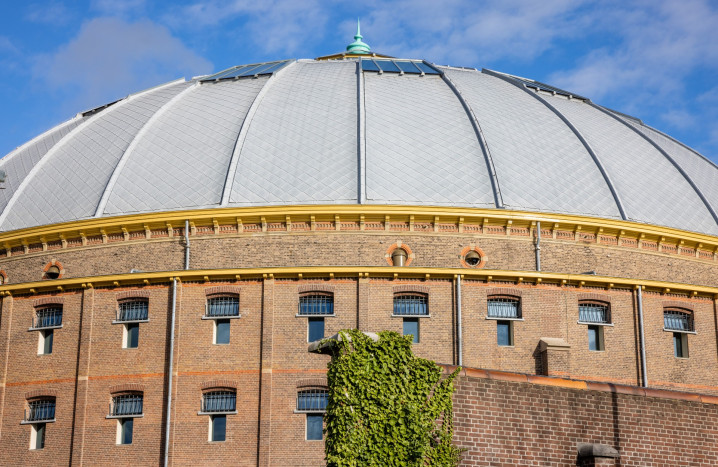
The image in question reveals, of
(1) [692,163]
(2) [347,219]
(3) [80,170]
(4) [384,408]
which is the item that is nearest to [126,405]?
(2) [347,219]

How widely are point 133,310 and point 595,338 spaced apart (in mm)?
17059

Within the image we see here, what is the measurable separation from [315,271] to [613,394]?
16858 millimetres

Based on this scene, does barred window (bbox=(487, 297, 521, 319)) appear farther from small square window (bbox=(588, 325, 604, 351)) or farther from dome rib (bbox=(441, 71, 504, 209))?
dome rib (bbox=(441, 71, 504, 209))

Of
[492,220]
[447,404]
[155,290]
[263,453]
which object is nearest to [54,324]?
[155,290]

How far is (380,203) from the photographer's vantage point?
3841cm

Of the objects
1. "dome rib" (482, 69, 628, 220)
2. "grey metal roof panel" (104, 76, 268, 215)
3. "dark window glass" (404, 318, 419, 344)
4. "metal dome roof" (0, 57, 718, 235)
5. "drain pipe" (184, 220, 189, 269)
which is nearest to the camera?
"dark window glass" (404, 318, 419, 344)

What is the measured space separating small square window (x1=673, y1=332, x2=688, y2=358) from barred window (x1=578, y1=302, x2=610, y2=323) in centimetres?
309

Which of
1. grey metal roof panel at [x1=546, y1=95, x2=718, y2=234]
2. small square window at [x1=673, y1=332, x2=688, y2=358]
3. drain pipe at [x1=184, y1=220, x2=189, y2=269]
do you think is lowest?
small square window at [x1=673, y1=332, x2=688, y2=358]

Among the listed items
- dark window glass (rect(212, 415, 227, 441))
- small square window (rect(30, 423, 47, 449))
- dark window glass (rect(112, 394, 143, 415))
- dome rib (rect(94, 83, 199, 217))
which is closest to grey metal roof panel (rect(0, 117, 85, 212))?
dome rib (rect(94, 83, 199, 217))

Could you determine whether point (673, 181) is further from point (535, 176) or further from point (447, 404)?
point (447, 404)

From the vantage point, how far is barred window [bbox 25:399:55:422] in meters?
37.8

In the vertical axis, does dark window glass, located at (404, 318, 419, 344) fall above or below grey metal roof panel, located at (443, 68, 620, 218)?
below

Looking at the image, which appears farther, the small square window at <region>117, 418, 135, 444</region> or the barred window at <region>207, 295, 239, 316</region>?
the barred window at <region>207, 295, 239, 316</region>

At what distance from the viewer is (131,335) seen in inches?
1490
